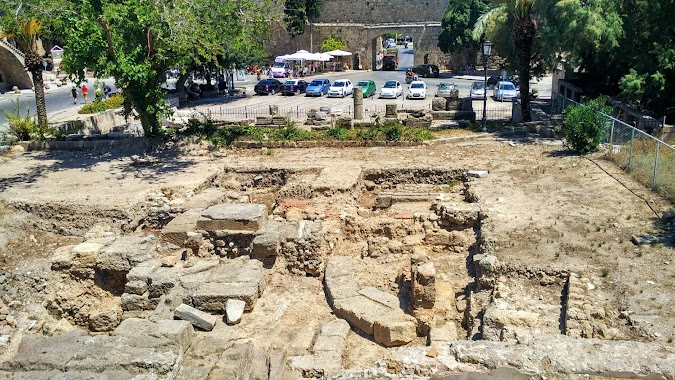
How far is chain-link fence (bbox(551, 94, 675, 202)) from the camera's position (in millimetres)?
13102

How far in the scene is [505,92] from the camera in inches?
1390

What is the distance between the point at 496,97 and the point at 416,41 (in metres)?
24.5

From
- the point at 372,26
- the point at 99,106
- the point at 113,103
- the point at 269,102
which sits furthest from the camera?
the point at 372,26

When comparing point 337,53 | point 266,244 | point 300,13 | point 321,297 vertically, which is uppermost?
point 300,13

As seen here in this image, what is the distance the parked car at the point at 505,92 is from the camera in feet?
115

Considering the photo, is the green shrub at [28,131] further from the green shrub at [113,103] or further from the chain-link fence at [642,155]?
the chain-link fence at [642,155]

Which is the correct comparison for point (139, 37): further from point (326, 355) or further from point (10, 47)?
point (10, 47)

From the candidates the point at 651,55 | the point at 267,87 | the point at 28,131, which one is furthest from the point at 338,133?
the point at 267,87

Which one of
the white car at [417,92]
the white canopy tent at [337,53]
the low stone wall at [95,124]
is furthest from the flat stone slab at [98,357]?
the white canopy tent at [337,53]

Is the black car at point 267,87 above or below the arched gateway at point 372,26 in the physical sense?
below

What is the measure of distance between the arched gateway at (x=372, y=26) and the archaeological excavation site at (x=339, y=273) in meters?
43.2

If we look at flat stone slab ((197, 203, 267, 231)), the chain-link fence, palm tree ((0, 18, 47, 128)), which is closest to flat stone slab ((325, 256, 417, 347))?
flat stone slab ((197, 203, 267, 231))

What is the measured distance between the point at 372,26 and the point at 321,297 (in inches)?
2033

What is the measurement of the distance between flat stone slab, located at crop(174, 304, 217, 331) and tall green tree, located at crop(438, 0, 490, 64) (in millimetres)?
45672
